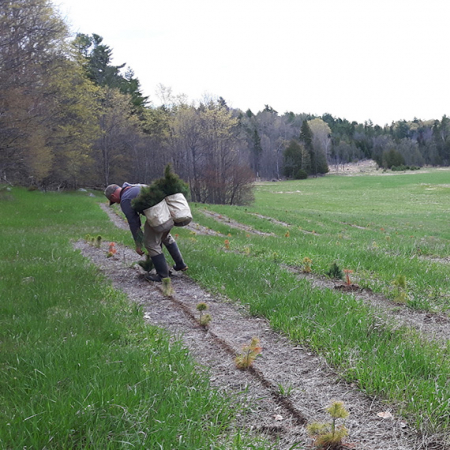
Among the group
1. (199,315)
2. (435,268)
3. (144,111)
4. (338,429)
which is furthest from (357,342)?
(144,111)

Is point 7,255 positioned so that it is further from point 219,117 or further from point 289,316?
point 219,117

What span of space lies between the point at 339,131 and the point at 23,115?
146330 mm

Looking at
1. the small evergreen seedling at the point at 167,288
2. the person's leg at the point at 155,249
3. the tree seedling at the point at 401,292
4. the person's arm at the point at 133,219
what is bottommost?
the tree seedling at the point at 401,292

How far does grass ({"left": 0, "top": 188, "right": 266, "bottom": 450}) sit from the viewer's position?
7.33 feet

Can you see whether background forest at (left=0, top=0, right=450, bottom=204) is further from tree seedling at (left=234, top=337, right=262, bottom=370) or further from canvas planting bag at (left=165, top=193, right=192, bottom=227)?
tree seedling at (left=234, top=337, right=262, bottom=370)

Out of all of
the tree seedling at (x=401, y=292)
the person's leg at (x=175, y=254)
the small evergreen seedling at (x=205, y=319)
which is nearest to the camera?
the small evergreen seedling at (x=205, y=319)

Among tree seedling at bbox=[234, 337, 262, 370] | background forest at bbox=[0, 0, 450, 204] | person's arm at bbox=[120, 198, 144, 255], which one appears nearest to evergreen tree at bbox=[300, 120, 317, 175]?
background forest at bbox=[0, 0, 450, 204]

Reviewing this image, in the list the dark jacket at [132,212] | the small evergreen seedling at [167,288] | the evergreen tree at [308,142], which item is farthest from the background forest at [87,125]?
the evergreen tree at [308,142]

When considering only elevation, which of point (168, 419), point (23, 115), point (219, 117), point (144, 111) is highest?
point (144, 111)

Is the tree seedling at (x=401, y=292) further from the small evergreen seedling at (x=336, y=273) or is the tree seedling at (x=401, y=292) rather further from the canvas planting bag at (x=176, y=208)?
the canvas planting bag at (x=176, y=208)

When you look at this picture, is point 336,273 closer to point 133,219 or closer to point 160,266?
point 160,266

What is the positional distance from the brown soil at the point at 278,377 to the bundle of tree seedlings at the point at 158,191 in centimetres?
135

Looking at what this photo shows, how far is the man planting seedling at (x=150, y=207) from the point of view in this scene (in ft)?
19.2

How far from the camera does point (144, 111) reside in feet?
190
